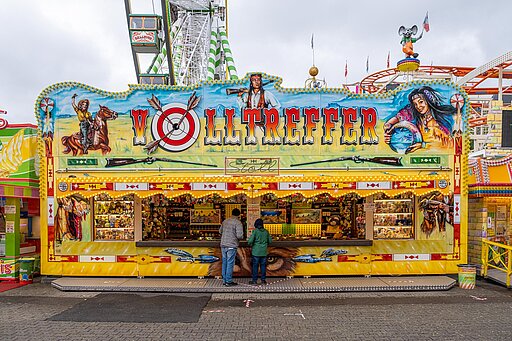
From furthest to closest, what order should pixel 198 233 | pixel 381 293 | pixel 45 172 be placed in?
1. pixel 198 233
2. pixel 45 172
3. pixel 381 293

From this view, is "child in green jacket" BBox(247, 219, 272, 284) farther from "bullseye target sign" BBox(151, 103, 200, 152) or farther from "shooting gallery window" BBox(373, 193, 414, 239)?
"shooting gallery window" BBox(373, 193, 414, 239)

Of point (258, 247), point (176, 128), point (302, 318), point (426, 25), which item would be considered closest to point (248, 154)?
point (176, 128)

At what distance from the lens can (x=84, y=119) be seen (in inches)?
416

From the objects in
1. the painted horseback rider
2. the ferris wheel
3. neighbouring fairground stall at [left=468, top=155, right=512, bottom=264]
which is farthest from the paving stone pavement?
the ferris wheel

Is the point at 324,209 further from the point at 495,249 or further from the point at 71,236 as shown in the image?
the point at 71,236

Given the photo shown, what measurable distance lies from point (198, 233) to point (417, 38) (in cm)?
923

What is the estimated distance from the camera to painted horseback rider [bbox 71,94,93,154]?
10539mm

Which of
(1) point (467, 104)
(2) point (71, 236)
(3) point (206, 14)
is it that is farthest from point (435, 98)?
(3) point (206, 14)

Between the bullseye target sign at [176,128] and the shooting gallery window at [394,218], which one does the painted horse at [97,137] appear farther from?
the shooting gallery window at [394,218]

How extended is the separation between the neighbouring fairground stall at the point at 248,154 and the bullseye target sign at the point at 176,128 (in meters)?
0.03

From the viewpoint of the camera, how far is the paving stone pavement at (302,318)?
6434 millimetres

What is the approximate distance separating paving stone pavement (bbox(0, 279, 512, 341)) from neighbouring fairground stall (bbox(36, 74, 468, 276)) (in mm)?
1312

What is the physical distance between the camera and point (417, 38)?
1268 centimetres

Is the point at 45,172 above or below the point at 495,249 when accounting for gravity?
above
